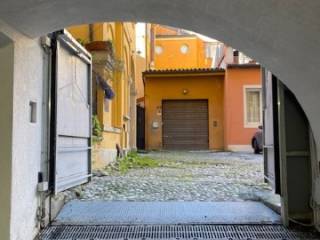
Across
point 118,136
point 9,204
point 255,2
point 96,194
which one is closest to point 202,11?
point 255,2

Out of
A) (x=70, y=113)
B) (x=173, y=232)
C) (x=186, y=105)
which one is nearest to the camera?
(x=173, y=232)

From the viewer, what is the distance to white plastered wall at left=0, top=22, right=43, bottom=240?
2564mm

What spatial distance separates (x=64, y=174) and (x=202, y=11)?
2287mm

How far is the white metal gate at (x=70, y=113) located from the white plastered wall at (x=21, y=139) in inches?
14.0

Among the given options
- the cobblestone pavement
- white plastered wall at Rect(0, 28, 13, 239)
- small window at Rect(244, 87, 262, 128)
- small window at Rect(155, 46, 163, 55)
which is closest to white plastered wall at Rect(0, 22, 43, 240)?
white plastered wall at Rect(0, 28, 13, 239)

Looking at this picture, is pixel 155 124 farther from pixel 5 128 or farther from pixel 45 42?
pixel 5 128

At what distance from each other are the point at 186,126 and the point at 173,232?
40.2ft

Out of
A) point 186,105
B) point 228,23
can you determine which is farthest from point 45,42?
point 186,105

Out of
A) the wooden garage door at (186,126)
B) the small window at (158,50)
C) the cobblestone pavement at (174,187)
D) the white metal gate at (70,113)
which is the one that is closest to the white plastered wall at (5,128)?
the white metal gate at (70,113)

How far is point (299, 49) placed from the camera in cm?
238

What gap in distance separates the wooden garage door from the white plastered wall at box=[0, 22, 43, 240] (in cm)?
1233

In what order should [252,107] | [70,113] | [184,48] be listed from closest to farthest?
[70,113], [252,107], [184,48]

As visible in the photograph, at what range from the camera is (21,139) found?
2744 millimetres

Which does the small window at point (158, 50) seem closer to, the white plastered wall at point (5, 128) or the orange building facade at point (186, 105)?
the orange building facade at point (186, 105)
